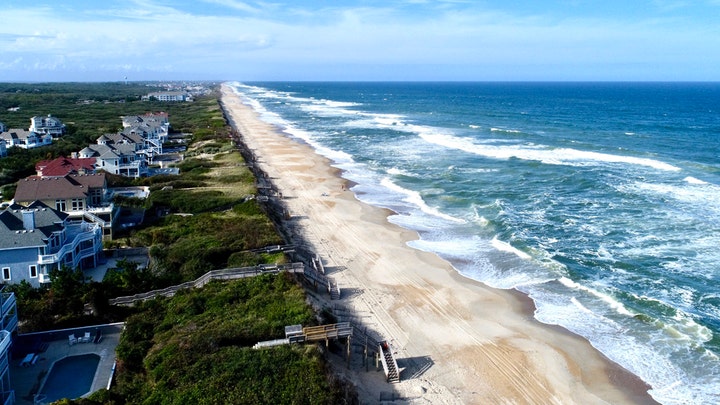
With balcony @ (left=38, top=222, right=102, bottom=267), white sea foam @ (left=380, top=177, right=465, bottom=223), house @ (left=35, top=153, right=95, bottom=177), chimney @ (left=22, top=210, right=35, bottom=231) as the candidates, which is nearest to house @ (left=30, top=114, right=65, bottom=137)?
house @ (left=35, top=153, right=95, bottom=177)

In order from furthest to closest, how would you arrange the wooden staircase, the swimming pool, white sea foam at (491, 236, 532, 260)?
white sea foam at (491, 236, 532, 260)
the wooden staircase
the swimming pool

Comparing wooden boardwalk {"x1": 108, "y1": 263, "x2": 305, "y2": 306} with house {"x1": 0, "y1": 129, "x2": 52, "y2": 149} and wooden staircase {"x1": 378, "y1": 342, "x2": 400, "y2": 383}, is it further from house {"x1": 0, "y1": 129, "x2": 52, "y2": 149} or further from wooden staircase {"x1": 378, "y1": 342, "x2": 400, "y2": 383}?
house {"x1": 0, "y1": 129, "x2": 52, "y2": 149}

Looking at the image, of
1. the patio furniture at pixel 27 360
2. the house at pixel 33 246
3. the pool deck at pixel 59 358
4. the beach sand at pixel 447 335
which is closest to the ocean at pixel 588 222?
the beach sand at pixel 447 335

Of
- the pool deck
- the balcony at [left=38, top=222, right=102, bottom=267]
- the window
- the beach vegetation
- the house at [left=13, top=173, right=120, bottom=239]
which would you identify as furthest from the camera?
the window

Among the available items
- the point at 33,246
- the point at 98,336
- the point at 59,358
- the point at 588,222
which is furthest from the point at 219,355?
the point at 588,222

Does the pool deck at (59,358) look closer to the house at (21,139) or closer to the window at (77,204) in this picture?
the window at (77,204)

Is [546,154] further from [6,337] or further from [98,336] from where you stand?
[6,337]
